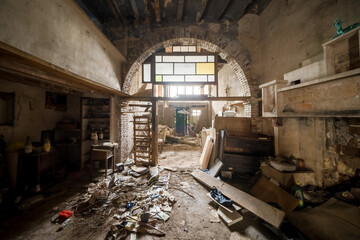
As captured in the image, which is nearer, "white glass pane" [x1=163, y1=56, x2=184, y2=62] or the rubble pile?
the rubble pile

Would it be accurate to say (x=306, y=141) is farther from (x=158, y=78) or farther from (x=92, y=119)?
(x=92, y=119)

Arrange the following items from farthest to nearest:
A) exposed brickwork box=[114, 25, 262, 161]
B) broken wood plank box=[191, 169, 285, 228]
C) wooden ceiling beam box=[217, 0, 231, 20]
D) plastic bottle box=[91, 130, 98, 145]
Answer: exposed brickwork box=[114, 25, 262, 161], plastic bottle box=[91, 130, 98, 145], wooden ceiling beam box=[217, 0, 231, 20], broken wood plank box=[191, 169, 285, 228]

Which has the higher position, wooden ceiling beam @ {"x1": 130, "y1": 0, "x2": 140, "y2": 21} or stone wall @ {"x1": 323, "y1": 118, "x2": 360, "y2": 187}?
wooden ceiling beam @ {"x1": 130, "y1": 0, "x2": 140, "y2": 21}

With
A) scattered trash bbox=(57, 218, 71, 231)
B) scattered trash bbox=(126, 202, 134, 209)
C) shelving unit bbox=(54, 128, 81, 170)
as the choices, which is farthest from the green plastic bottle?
shelving unit bbox=(54, 128, 81, 170)

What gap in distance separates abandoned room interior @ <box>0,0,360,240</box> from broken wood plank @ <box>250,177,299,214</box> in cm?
2

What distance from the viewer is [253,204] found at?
2639 mm

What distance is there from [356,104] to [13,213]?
6.48 metres

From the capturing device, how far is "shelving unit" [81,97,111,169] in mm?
4582

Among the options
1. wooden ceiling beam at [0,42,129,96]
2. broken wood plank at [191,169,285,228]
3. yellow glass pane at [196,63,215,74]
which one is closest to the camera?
wooden ceiling beam at [0,42,129,96]

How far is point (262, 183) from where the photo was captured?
3.28 metres

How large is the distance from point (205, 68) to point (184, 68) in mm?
907

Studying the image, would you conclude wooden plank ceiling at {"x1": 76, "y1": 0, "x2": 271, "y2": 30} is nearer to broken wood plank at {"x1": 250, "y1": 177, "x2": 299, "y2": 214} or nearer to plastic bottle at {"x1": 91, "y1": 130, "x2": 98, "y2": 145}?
plastic bottle at {"x1": 91, "y1": 130, "x2": 98, "y2": 145}

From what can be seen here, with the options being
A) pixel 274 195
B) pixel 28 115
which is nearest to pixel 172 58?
pixel 28 115

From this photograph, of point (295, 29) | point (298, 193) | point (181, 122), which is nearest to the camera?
point (298, 193)
